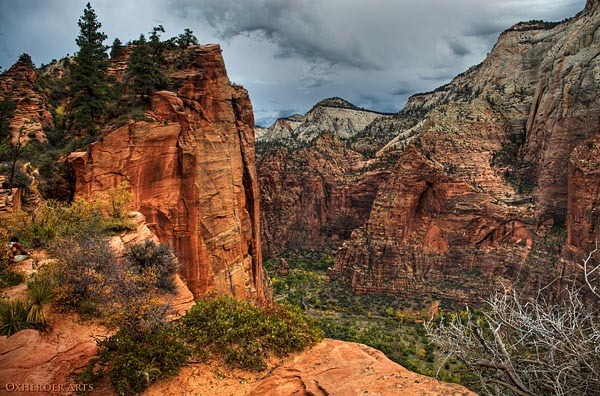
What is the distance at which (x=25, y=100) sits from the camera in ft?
81.4

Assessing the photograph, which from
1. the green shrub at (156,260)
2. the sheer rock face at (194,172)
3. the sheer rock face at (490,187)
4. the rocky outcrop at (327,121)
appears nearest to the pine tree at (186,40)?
the sheer rock face at (194,172)

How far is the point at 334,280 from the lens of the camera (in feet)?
212

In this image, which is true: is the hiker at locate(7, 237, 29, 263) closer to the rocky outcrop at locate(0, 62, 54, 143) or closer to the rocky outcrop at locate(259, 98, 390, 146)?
the rocky outcrop at locate(0, 62, 54, 143)

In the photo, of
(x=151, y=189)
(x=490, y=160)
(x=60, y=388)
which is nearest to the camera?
(x=60, y=388)

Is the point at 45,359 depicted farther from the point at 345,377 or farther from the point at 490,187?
the point at 490,187

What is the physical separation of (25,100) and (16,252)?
727 inches

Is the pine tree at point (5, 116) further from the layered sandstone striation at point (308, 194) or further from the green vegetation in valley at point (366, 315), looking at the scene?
the layered sandstone striation at point (308, 194)

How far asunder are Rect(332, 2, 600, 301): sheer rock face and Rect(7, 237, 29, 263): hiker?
46.7m

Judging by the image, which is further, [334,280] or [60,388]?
[334,280]

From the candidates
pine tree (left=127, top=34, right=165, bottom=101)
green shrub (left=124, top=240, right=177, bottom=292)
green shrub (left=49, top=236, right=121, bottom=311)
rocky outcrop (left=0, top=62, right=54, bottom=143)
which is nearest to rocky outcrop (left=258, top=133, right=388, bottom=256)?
rocky outcrop (left=0, top=62, right=54, bottom=143)

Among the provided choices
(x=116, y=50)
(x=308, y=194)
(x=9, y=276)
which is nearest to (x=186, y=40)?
(x=116, y=50)

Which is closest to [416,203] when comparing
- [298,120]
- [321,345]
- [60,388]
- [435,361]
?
[435,361]

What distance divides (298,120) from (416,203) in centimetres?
14032

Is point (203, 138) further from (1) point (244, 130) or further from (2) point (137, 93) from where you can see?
(1) point (244, 130)
